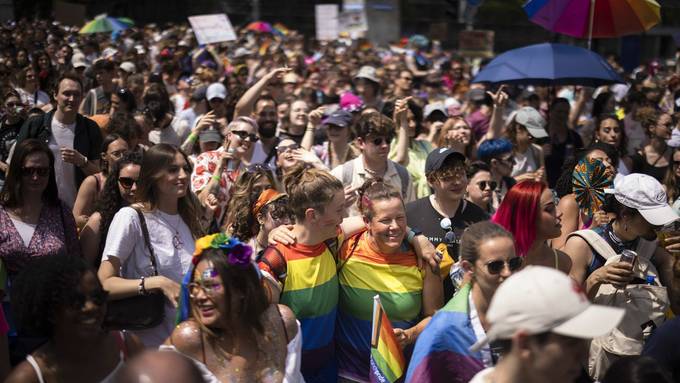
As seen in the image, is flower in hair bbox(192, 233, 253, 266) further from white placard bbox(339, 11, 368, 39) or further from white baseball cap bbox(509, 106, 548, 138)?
white placard bbox(339, 11, 368, 39)

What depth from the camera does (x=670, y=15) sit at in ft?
105

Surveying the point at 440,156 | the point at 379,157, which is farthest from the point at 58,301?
the point at 379,157

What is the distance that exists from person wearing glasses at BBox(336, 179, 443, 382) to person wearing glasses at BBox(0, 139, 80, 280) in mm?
1560

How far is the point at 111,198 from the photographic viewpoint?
194 inches

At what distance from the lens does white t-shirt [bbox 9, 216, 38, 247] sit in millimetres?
4488

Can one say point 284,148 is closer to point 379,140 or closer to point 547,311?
point 379,140

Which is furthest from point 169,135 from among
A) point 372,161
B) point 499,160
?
point 499,160

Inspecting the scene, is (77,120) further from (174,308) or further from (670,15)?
(670,15)

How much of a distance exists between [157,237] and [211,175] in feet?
6.62

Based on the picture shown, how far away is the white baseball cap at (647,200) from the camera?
4.42 metres

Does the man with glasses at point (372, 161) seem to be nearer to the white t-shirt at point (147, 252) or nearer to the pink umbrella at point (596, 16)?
the white t-shirt at point (147, 252)

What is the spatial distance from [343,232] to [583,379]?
57.5 inches

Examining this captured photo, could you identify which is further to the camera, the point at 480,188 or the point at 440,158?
the point at 480,188

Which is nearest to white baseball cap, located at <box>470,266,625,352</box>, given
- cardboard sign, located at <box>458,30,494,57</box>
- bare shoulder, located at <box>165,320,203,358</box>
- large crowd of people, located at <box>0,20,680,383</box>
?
large crowd of people, located at <box>0,20,680,383</box>
